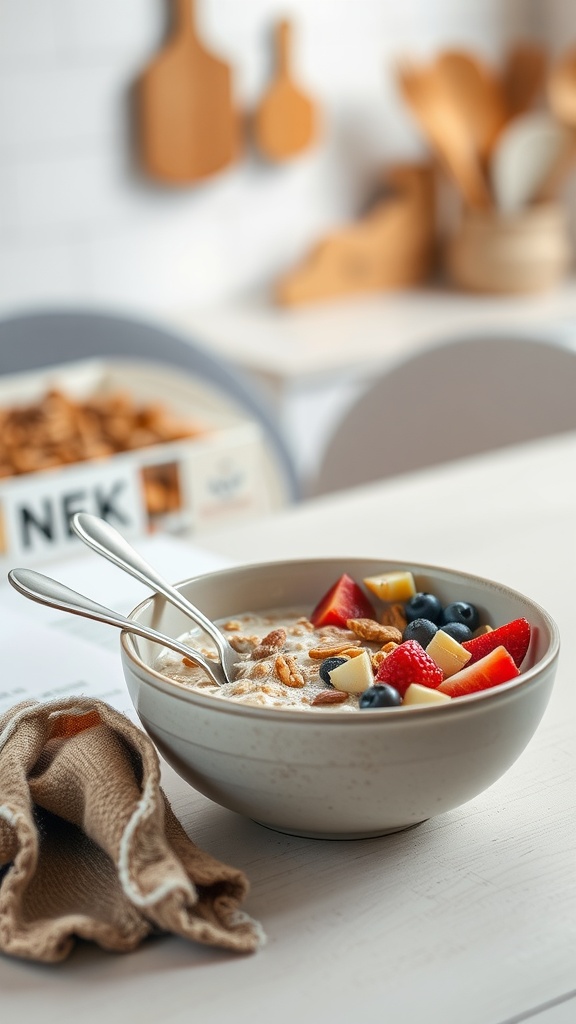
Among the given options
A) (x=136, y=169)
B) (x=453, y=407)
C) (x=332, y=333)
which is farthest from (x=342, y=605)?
(x=136, y=169)

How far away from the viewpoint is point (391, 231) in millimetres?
2773

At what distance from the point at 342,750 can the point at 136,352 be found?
1.25 metres

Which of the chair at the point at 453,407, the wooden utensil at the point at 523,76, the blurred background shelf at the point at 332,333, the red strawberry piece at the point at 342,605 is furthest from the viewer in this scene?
the wooden utensil at the point at 523,76

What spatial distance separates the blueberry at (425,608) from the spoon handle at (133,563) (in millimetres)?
102

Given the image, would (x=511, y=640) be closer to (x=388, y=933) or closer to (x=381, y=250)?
(x=388, y=933)

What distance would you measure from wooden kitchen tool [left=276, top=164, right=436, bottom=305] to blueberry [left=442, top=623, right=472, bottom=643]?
2.05 meters

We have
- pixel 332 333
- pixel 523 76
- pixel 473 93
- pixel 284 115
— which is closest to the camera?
pixel 332 333

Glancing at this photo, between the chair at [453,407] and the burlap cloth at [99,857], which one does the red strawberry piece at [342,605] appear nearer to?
the burlap cloth at [99,857]

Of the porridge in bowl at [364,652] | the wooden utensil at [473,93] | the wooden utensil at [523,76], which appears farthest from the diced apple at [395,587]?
the wooden utensil at [523,76]

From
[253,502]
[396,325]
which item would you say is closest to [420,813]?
[253,502]

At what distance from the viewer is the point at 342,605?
2.29ft

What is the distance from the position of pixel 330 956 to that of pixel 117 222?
85.1 inches

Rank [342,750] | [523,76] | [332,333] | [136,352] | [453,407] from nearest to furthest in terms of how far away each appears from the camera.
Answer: [342,750] → [453,407] → [136,352] → [332,333] → [523,76]

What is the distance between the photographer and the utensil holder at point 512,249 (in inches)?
104
